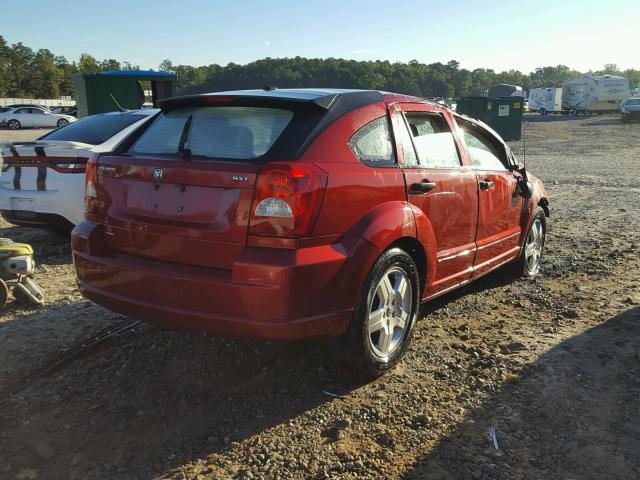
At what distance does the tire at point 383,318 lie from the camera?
136 inches

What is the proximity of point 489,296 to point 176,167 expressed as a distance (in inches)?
130

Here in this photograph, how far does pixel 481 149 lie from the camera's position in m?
5.08

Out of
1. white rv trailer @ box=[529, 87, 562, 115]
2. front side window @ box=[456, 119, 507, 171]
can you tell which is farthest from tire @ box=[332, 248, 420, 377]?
white rv trailer @ box=[529, 87, 562, 115]

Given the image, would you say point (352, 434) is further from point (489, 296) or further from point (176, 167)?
point (489, 296)

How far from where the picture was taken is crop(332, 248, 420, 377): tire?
11.3 ft

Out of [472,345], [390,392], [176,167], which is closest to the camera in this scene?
[176,167]

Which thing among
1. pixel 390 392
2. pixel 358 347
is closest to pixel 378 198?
pixel 358 347

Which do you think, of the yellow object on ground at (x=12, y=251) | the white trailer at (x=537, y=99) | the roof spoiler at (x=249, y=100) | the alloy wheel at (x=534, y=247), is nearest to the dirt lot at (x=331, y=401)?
the yellow object on ground at (x=12, y=251)

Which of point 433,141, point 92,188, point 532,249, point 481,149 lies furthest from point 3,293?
point 532,249

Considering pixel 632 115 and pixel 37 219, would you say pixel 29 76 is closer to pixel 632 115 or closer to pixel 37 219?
pixel 632 115

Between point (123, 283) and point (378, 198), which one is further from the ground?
point (378, 198)

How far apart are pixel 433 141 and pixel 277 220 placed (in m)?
1.76

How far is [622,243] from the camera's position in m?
7.45

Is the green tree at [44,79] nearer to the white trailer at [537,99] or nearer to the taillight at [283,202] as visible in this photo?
the white trailer at [537,99]
